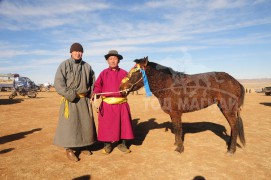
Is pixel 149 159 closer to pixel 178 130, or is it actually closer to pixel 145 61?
pixel 178 130

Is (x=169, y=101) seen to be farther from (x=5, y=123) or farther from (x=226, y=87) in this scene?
(x=5, y=123)

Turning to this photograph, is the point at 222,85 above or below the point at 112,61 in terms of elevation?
below

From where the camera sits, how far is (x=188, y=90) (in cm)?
567

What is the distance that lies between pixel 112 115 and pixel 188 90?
6.88 ft

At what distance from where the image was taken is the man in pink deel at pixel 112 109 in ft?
18.3

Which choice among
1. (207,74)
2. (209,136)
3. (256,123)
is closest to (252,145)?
(209,136)

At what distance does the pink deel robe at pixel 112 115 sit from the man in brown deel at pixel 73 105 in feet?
1.09

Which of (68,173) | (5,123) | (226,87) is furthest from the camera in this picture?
(5,123)

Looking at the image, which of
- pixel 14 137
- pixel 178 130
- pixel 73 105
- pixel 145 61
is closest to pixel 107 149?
pixel 73 105

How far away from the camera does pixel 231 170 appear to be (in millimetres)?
4559

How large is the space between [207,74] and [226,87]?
24.1 inches

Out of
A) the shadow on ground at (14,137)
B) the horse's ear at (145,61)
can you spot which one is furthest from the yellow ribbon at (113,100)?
the shadow on ground at (14,137)

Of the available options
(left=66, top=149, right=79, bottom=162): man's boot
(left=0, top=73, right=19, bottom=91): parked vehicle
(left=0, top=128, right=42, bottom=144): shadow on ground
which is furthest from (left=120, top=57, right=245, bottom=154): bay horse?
(left=0, top=73, right=19, bottom=91): parked vehicle

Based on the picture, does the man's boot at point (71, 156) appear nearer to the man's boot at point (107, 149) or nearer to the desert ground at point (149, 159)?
the desert ground at point (149, 159)
